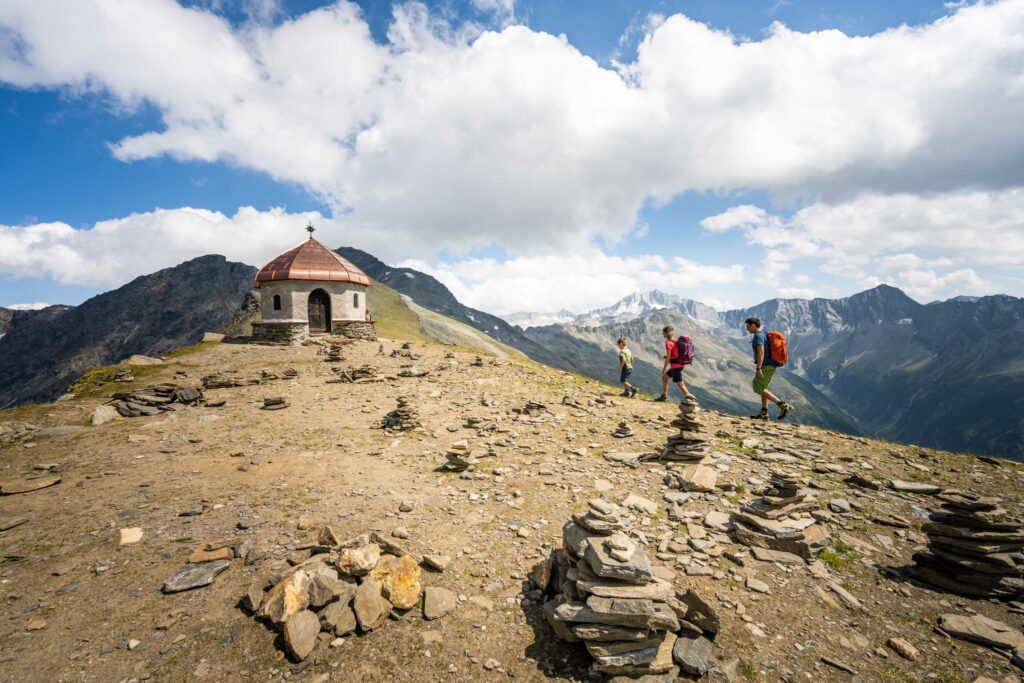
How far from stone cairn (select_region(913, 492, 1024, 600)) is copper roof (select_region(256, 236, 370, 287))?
38.4m

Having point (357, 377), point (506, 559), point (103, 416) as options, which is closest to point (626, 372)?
point (357, 377)

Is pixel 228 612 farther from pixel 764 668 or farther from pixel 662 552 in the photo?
pixel 764 668

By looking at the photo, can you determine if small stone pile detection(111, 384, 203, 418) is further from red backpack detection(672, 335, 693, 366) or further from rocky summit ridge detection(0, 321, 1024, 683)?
red backpack detection(672, 335, 693, 366)

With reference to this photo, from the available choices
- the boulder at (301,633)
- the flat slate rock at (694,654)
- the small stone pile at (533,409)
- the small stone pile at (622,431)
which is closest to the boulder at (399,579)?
the boulder at (301,633)

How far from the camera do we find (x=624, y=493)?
9531mm

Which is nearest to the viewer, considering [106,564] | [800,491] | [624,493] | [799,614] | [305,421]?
[799,614]

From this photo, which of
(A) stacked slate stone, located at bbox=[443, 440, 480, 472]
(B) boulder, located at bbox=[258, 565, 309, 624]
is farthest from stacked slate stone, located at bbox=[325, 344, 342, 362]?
(B) boulder, located at bbox=[258, 565, 309, 624]

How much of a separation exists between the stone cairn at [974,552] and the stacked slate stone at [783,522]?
4.98ft

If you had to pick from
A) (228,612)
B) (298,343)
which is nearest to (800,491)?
(228,612)

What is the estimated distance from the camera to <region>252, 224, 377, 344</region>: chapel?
34.3 meters

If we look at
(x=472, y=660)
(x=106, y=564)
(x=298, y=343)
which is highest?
(x=298, y=343)

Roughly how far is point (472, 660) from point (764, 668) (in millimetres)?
3834

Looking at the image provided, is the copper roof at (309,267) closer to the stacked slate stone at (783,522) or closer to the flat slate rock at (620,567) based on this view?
the flat slate rock at (620,567)

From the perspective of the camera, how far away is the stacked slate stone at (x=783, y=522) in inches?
294
